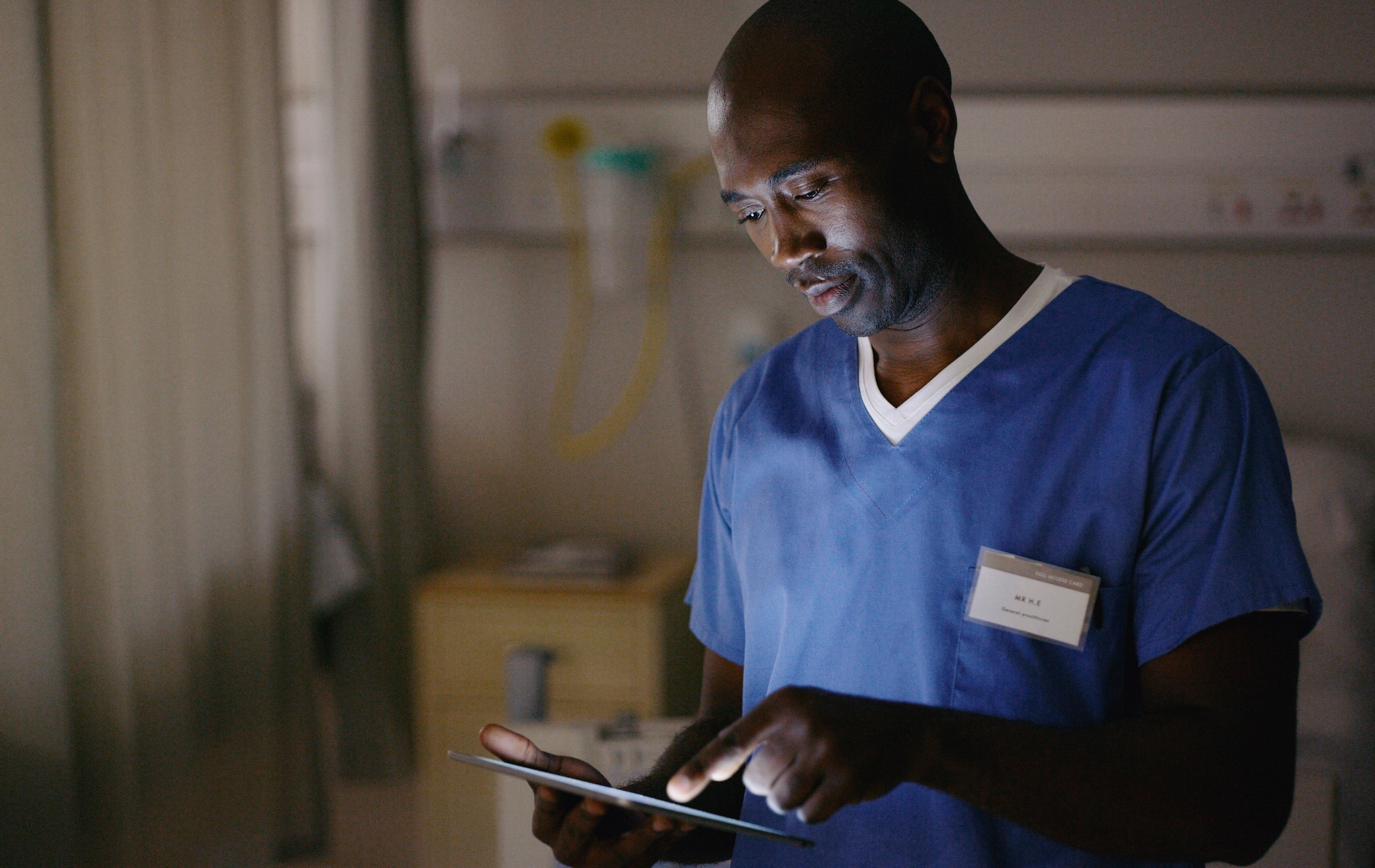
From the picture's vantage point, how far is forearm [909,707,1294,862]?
0.77m

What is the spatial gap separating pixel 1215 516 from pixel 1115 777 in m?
0.21

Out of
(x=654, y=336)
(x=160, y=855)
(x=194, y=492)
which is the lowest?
(x=160, y=855)

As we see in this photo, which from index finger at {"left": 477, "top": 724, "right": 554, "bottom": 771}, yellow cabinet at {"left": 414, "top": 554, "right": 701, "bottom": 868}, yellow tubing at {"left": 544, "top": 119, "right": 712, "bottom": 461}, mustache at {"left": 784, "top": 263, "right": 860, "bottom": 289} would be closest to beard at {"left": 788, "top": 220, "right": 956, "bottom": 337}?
mustache at {"left": 784, "top": 263, "right": 860, "bottom": 289}

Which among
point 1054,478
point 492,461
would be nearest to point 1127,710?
point 1054,478

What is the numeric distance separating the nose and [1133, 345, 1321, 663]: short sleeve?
30cm

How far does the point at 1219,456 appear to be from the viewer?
0.84 metres

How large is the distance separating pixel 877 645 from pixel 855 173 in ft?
1.31

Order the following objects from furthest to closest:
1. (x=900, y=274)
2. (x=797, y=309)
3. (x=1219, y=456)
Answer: (x=797, y=309), (x=900, y=274), (x=1219, y=456)

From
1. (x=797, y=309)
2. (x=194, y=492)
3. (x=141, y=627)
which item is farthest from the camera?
(x=797, y=309)

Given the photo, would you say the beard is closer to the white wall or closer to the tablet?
the tablet

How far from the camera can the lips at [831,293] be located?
3.14 feet

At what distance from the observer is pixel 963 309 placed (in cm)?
100

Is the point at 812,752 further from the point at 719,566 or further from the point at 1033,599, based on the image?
the point at 719,566

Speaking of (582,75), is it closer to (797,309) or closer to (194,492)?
(797,309)
